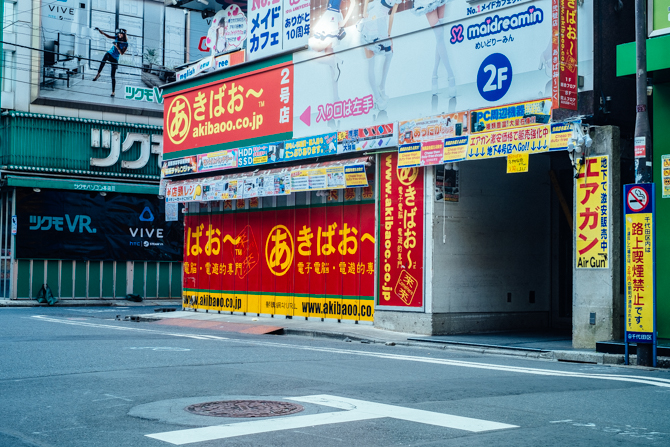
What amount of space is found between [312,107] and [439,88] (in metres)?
4.77

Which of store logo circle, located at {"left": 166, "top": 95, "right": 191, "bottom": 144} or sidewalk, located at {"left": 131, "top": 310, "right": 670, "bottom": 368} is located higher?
store logo circle, located at {"left": 166, "top": 95, "right": 191, "bottom": 144}

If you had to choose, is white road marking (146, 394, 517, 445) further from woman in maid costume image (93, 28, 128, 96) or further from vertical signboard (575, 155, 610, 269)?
woman in maid costume image (93, 28, 128, 96)

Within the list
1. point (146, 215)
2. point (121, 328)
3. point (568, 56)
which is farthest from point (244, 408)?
point (146, 215)

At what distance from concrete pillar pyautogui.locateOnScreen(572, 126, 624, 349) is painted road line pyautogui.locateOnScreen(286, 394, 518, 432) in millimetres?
8119

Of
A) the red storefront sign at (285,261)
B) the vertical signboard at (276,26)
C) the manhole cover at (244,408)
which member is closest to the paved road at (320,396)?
the manhole cover at (244,408)

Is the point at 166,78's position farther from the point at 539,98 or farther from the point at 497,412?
the point at 497,412

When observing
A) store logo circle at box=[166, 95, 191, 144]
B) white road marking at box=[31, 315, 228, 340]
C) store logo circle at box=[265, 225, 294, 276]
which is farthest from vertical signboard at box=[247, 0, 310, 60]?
white road marking at box=[31, 315, 228, 340]

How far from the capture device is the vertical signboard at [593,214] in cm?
1545

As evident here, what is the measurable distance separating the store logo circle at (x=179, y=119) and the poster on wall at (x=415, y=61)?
6200mm

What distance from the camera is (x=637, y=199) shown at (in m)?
13.2

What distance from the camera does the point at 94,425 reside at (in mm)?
7254

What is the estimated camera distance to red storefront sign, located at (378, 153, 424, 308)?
18.9 meters

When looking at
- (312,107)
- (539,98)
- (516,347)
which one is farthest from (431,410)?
(312,107)

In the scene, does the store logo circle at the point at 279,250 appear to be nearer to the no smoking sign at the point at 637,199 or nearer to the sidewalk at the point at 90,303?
the no smoking sign at the point at 637,199
